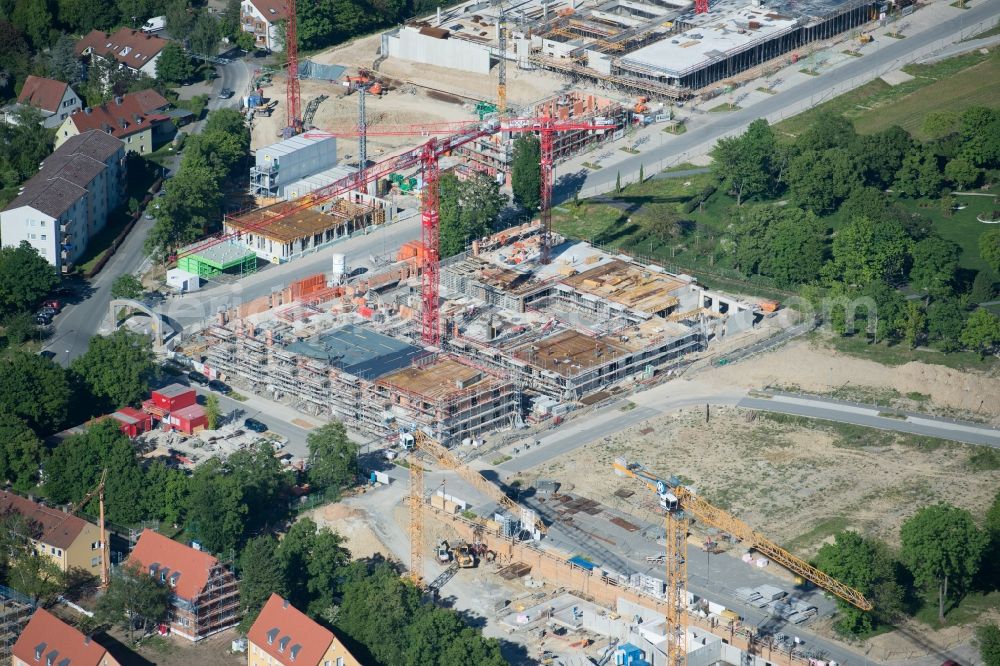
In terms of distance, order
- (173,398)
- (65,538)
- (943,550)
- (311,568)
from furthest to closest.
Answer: (173,398) → (65,538) → (311,568) → (943,550)

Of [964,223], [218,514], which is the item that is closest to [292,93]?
[964,223]

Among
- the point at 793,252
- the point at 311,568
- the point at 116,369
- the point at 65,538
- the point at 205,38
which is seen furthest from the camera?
the point at 205,38

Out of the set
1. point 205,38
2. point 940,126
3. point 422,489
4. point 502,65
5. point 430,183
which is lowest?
point 422,489

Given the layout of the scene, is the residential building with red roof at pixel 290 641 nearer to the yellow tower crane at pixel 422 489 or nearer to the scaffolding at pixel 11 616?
the yellow tower crane at pixel 422 489

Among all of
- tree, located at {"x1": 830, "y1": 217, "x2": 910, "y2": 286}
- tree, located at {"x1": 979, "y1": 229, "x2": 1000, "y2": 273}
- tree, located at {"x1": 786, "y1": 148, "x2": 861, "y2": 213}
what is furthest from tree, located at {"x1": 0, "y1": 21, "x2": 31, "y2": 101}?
tree, located at {"x1": 979, "y1": 229, "x2": 1000, "y2": 273}

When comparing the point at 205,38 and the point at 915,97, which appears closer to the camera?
the point at 915,97

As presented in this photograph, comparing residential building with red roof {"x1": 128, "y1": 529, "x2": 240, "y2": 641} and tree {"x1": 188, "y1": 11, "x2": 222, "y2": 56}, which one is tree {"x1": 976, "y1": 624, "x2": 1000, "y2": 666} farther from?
tree {"x1": 188, "y1": 11, "x2": 222, "y2": 56}

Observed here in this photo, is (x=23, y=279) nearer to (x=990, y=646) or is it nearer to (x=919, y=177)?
(x=919, y=177)
